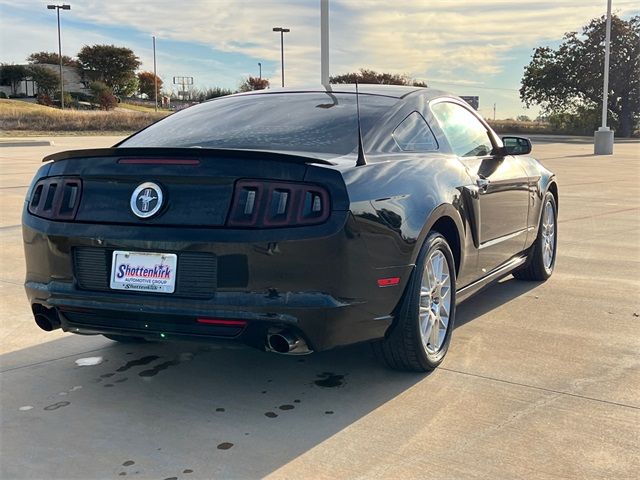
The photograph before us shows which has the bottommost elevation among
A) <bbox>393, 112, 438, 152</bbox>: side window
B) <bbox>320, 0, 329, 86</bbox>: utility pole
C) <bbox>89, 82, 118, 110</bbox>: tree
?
<bbox>393, 112, 438, 152</bbox>: side window

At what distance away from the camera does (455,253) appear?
420 centimetres

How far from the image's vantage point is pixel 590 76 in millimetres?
48562

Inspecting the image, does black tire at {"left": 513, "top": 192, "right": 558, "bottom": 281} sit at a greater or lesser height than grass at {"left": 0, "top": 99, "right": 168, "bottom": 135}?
lesser

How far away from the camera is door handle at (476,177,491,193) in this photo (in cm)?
450

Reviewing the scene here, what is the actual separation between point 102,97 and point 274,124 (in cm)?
7680

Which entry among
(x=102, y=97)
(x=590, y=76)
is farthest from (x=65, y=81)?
(x=590, y=76)

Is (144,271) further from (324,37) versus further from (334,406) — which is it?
(324,37)

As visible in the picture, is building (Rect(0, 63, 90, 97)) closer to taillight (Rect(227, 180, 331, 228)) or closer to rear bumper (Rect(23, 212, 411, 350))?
rear bumper (Rect(23, 212, 411, 350))

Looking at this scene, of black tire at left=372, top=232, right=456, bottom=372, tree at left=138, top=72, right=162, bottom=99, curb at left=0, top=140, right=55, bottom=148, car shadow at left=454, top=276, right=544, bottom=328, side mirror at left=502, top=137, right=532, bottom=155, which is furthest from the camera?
tree at left=138, top=72, right=162, bottom=99

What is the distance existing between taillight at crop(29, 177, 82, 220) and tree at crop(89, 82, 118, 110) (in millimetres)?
75096

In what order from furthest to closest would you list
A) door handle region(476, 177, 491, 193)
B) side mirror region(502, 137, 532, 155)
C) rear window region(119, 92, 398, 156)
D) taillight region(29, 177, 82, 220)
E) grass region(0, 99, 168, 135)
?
grass region(0, 99, 168, 135) → side mirror region(502, 137, 532, 155) → door handle region(476, 177, 491, 193) → rear window region(119, 92, 398, 156) → taillight region(29, 177, 82, 220)

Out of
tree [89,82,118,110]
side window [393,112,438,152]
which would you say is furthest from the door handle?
tree [89,82,118,110]

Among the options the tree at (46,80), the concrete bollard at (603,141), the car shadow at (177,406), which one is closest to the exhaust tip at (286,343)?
the car shadow at (177,406)

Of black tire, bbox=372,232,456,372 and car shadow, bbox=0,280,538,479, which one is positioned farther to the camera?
black tire, bbox=372,232,456,372
